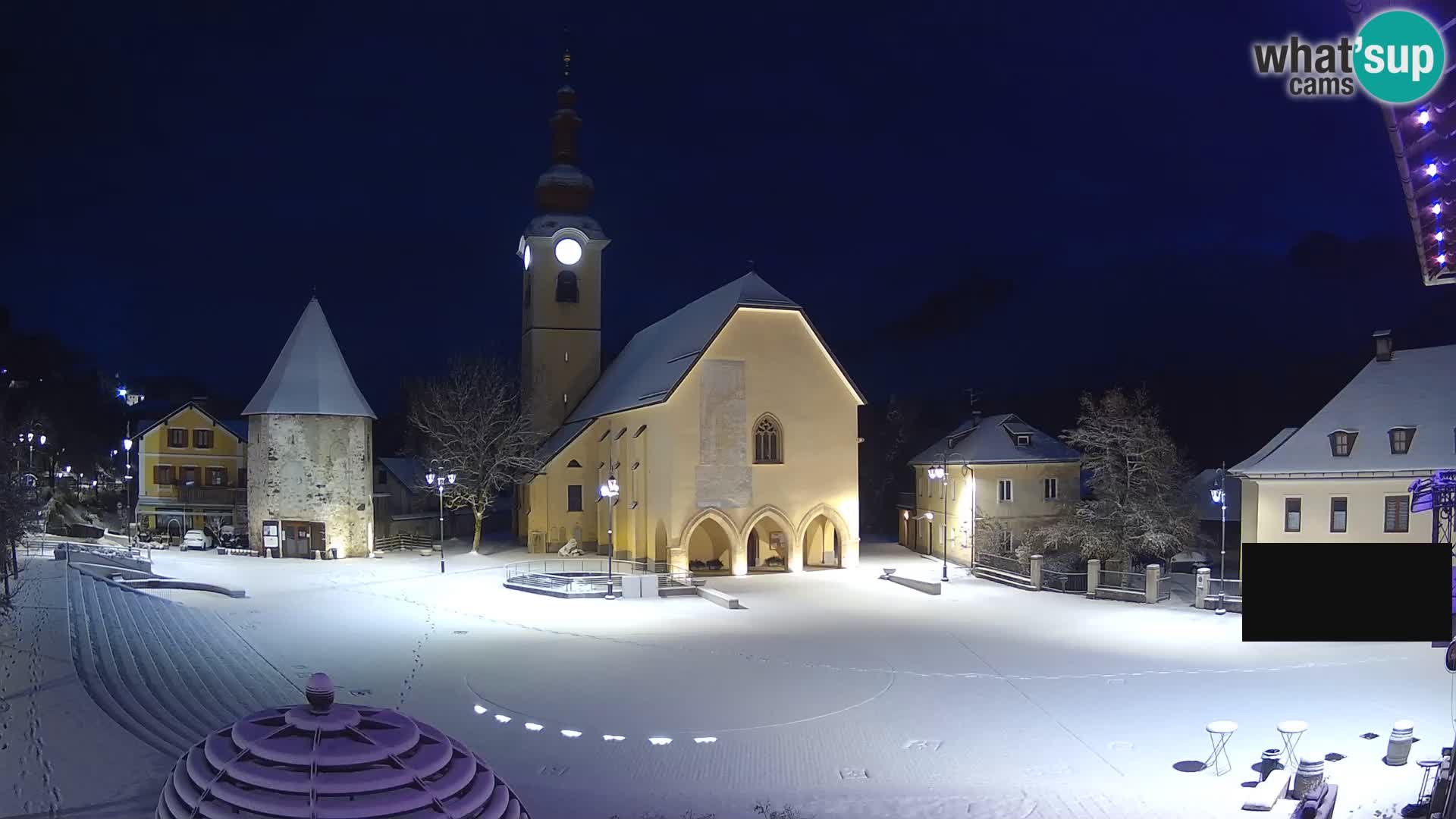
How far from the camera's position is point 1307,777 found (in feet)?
38.1

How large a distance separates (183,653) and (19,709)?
697 cm

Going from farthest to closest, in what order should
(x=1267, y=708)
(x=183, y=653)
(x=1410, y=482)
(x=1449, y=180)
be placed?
1. (x=1410, y=482)
2. (x=183, y=653)
3. (x=1267, y=708)
4. (x=1449, y=180)

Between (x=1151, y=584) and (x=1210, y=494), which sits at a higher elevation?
(x=1210, y=494)

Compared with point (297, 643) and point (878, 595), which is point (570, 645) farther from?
point (878, 595)

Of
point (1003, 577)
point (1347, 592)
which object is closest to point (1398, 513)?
point (1003, 577)

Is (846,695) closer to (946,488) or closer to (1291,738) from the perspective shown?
(1291,738)

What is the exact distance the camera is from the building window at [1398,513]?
88.2 ft

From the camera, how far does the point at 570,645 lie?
850 inches

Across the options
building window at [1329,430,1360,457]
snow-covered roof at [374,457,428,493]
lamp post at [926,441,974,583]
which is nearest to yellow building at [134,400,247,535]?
snow-covered roof at [374,457,428,493]

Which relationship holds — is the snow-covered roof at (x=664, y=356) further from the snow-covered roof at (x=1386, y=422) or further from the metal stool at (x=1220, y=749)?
the metal stool at (x=1220, y=749)

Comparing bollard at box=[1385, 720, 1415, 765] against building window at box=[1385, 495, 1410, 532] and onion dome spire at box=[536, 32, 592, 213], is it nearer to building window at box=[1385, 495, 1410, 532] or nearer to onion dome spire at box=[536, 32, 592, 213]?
building window at box=[1385, 495, 1410, 532]

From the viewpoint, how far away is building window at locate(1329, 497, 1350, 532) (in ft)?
91.8

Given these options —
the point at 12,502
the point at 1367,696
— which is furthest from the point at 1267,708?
the point at 12,502

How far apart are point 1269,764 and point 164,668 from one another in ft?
56.4
